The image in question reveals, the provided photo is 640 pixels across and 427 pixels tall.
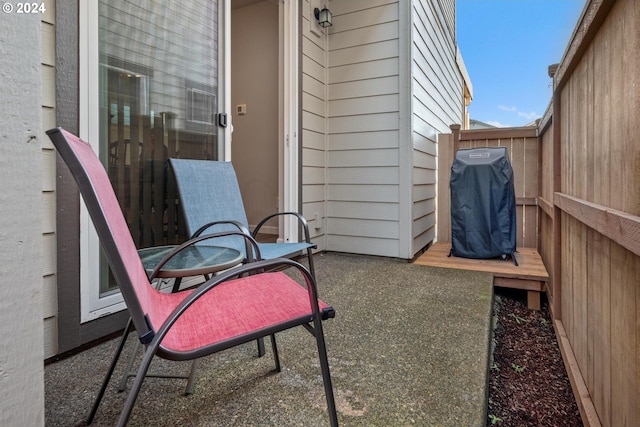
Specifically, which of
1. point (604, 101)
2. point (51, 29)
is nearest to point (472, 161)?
point (604, 101)

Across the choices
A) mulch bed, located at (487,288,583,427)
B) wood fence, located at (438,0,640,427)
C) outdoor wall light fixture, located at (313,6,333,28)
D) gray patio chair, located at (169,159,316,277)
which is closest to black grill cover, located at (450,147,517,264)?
mulch bed, located at (487,288,583,427)

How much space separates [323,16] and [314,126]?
105cm

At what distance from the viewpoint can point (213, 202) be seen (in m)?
1.99

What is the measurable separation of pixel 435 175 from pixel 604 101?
3438mm

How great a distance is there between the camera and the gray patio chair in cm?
185

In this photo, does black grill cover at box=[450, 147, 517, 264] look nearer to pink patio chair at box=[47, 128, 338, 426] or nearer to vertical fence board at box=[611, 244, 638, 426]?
vertical fence board at box=[611, 244, 638, 426]

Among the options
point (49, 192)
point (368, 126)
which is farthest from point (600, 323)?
point (368, 126)

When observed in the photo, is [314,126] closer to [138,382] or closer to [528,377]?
[528,377]

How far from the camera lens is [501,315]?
2670mm

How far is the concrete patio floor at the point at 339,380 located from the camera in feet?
3.71

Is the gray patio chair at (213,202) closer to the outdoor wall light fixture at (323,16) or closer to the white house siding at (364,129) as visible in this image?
the white house siding at (364,129)

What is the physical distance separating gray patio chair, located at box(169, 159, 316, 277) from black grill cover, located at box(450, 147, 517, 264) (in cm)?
198

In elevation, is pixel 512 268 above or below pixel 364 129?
below

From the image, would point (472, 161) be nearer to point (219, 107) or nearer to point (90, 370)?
point (219, 107)
